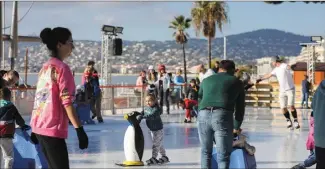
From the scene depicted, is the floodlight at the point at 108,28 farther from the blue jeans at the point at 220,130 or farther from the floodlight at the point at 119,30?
the blue jeans at the point at 220,130

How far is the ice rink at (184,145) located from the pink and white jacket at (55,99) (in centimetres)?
436

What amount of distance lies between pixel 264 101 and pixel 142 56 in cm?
13862

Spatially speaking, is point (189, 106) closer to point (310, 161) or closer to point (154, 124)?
point (154, 124)

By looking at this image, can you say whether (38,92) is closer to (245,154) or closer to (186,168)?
(245,154)

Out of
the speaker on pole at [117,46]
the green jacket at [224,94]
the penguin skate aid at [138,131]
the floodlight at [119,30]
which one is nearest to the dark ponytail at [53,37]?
the green jacket at [224,94]

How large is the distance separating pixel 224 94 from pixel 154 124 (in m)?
2.80

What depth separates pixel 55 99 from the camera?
570 centimetres

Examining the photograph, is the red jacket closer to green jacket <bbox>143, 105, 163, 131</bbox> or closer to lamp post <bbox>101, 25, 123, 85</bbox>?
lamp post <bbox>101, 25, 123, 85</bbox>

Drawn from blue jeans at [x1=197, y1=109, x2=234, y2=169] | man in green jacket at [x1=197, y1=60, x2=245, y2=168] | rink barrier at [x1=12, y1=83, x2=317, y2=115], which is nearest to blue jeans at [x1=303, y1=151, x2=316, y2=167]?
man in green jacket at [x1=197, y1=60, x2=245, y2=168]

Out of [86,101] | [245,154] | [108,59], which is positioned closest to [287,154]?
[245,154]

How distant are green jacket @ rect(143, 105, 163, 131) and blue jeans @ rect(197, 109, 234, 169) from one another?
94.9 inches

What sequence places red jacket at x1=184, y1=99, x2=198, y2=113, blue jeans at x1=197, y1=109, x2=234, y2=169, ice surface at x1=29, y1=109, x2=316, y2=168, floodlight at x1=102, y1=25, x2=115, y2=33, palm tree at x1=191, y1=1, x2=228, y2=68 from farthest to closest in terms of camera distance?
palm tree at x1=191, y1=1, x2=228, y2=68
floodlight at x1=102, y1=25, x2=115, y2=33
red jacket at x1=184, y1=99, x2=198, y2=113
ice surface at x1=29, y1=109, x2=316, y2=168
blue jeans at x1=197, y1=109, x2=234, y2=169

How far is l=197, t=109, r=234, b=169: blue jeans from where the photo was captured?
764 cm

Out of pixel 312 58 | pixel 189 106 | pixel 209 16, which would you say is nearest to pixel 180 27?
pixel 209 16
